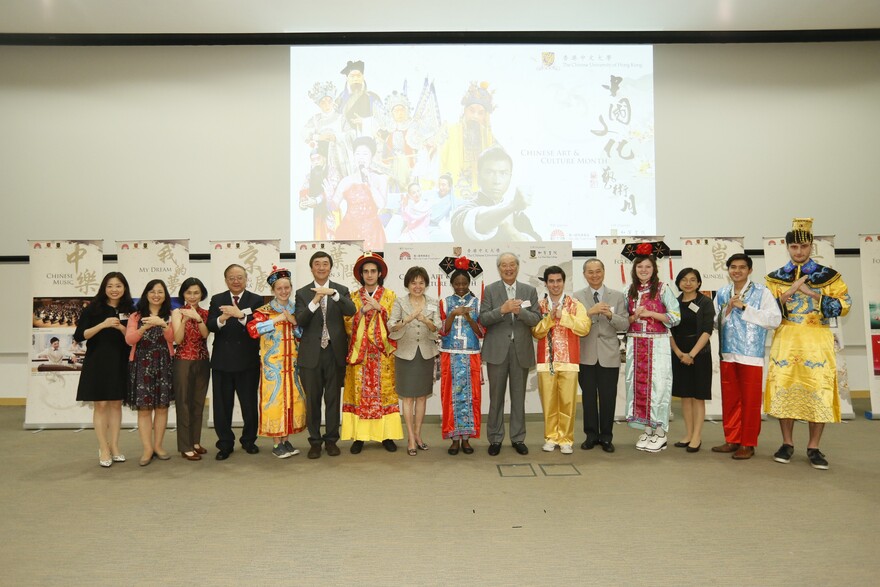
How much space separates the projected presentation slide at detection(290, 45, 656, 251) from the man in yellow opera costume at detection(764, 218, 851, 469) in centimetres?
288

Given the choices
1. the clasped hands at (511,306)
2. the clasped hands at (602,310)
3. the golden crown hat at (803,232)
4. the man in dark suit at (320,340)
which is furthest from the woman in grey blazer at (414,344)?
the golden crown hat at (803,232)

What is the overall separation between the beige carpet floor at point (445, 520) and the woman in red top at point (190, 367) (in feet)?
0.77

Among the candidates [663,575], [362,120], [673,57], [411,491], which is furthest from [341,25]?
[663,575]

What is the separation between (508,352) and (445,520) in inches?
68.4

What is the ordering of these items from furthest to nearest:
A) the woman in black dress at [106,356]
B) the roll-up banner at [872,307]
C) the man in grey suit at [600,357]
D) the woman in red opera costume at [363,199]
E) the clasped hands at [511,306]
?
the woman in red opera costume at [363,199]
the roll-up banner at [872,307]
the man in grey suit at [600,357]
the clasped hands at [511,306]
the woman in black dress at [106,356]

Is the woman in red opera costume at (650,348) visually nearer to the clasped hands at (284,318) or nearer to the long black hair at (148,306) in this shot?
the clasped hands at (284,318)

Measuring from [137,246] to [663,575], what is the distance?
Result: 18.7ft

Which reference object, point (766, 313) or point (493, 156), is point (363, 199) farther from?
point (766, 313)

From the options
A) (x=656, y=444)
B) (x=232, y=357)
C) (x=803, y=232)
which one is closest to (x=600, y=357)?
(x=656, y=444)

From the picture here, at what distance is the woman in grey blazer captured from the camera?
454 cm

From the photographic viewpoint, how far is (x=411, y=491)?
143 inches

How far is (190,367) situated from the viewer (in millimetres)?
4434

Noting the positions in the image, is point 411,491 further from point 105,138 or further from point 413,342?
point 105,138

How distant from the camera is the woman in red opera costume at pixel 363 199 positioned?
6.85 m
